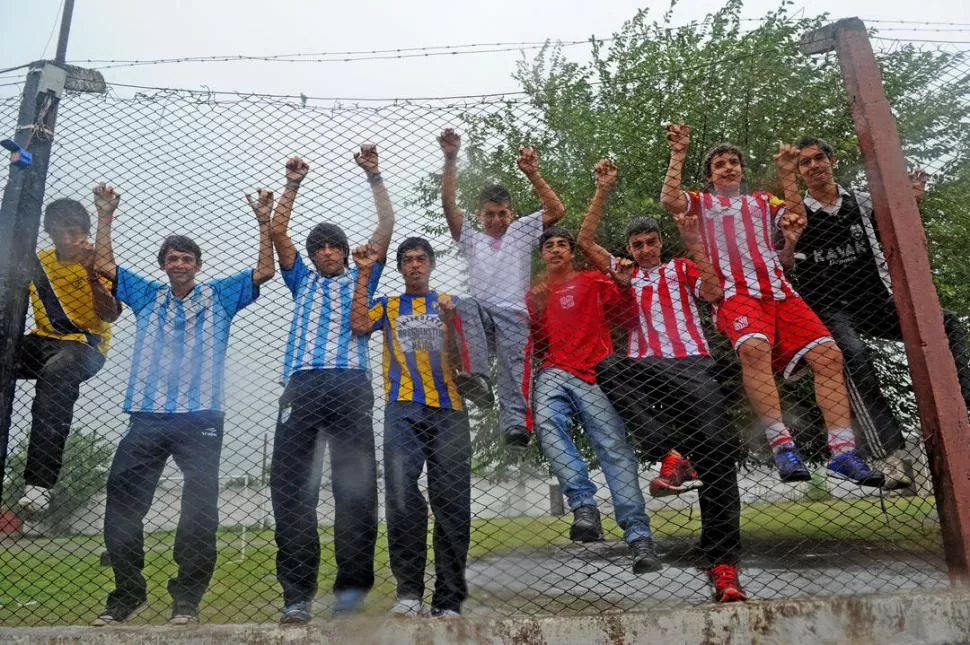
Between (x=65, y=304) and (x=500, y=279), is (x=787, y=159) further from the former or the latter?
(x=65, y=304)

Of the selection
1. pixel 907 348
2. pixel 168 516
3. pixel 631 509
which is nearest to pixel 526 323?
pixel 631 509

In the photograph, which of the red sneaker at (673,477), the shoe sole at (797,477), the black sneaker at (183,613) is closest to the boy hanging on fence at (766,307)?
the shoe sole at (797,477)

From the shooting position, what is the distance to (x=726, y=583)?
8.93 ft

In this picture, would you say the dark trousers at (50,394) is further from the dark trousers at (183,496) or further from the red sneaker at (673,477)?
the red sneaker at (673,477)

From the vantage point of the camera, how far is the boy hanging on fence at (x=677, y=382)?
286cm

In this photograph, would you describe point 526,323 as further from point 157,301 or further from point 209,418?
point 157,301

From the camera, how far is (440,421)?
3.01m

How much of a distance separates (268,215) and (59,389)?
42.2 inches

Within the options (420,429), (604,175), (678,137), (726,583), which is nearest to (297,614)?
(420,429)

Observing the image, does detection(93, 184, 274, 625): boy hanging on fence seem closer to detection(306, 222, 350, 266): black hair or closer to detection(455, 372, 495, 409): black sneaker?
detection(306, 222, 350, 266): black hair

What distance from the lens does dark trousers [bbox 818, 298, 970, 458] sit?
3000mm

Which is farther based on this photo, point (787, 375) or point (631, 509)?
point (787, 375)

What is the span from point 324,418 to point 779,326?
6.21 feet

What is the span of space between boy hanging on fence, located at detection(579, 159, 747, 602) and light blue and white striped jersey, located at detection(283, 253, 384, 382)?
1.03 metres
